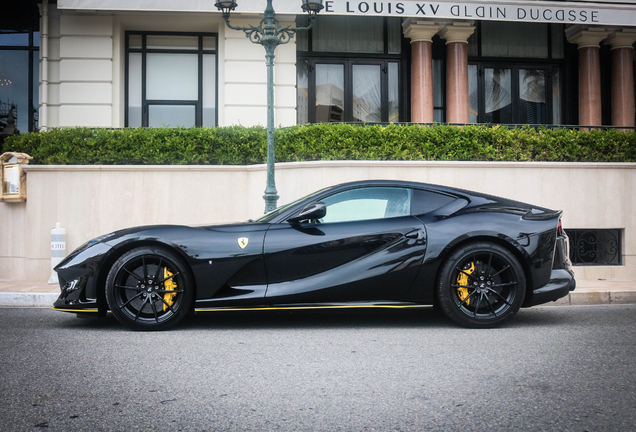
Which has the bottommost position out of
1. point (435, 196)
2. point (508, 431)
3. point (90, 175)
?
point (508, 431)

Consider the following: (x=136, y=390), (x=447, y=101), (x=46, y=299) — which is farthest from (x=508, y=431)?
(x=447, y=101)

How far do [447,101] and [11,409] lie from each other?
12005 mm

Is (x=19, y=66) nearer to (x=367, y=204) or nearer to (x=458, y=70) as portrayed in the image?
(x=458, y=70)

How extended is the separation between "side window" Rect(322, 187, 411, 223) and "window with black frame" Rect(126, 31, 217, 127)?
28.0 ft

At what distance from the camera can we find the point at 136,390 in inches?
129

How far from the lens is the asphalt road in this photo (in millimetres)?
2816

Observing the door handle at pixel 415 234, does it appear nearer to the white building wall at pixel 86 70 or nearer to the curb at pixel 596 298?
the curb at pixel 596 298

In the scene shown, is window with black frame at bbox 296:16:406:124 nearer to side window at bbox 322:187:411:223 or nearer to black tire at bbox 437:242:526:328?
side window at bbox 322:187:411:223

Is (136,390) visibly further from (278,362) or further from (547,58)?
(547,58)

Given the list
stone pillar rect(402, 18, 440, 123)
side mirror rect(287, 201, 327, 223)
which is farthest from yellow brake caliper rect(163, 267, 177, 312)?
stone pillar rect(402, 18, 440, 123)

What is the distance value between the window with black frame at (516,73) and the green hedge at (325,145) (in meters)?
4.64

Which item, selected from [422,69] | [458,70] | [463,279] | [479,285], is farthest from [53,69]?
[479,285]

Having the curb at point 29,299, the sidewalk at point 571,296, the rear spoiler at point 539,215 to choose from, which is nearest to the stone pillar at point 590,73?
the sidewalk at point 571,296

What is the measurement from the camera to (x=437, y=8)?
11305 mm
